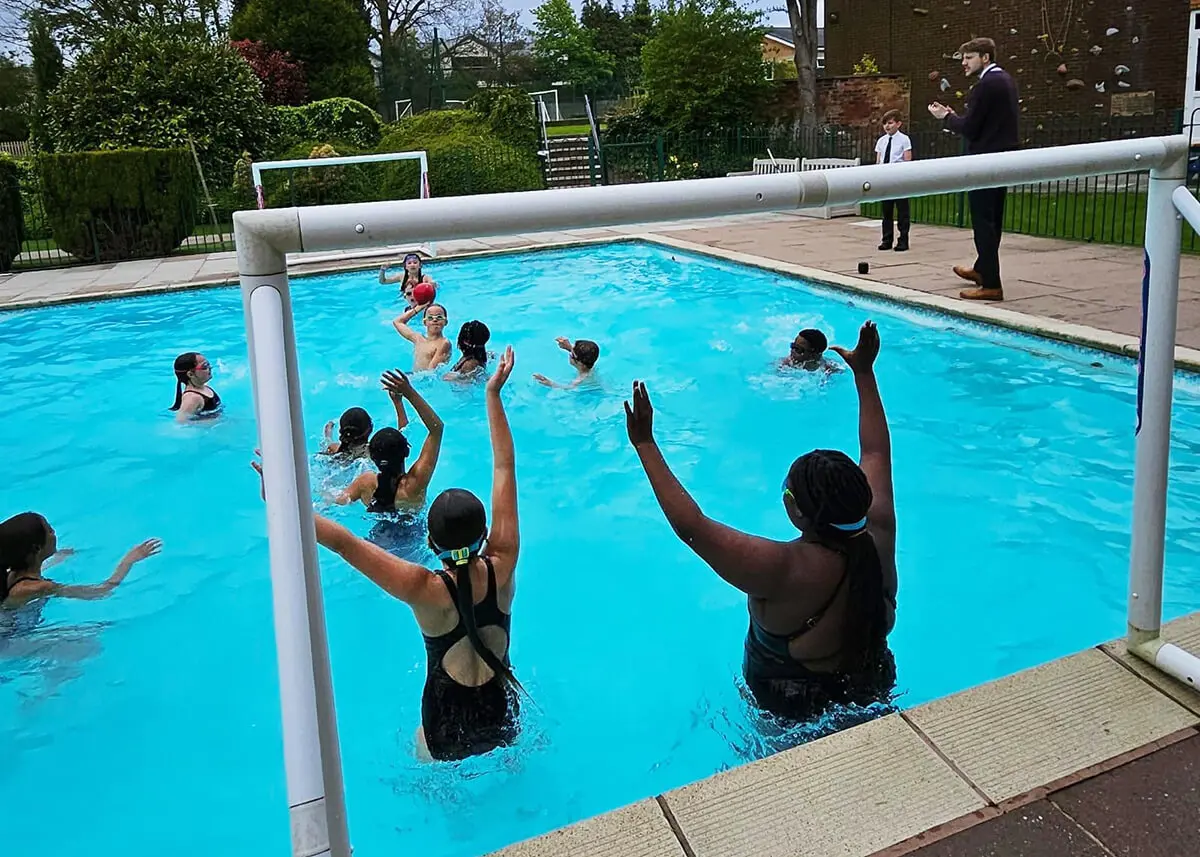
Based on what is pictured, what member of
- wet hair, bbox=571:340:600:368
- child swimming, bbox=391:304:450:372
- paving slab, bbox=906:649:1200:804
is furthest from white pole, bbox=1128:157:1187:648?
child swimming, bbox=391:304:450:372

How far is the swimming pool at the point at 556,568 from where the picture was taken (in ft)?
12.6

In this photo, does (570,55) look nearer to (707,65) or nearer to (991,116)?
(707,65)

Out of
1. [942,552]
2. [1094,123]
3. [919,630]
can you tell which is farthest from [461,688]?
[1094,123]

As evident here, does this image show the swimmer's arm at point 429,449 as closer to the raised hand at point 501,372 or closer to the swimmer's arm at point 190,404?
the raised hand at point 501,372

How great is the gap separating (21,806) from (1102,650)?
3.91 m

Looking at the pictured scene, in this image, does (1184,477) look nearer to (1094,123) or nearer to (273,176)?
→ (1094,123)

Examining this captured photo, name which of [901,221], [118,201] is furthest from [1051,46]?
[118,201]

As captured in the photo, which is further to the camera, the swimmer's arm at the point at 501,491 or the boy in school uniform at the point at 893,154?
the boy in school uniform at the point at 893,154

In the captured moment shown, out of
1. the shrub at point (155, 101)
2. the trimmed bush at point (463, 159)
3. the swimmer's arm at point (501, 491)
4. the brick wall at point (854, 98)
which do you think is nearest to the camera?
the swimmer's arm at point (501, 491)

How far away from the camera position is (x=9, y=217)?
1529 cm

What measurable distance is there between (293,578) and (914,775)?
1.57m

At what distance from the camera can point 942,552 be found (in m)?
5.62

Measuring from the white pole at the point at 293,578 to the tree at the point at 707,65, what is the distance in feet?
78.6

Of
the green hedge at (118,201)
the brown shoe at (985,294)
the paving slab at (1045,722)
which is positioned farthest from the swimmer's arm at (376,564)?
the green hedge at (118,201)
